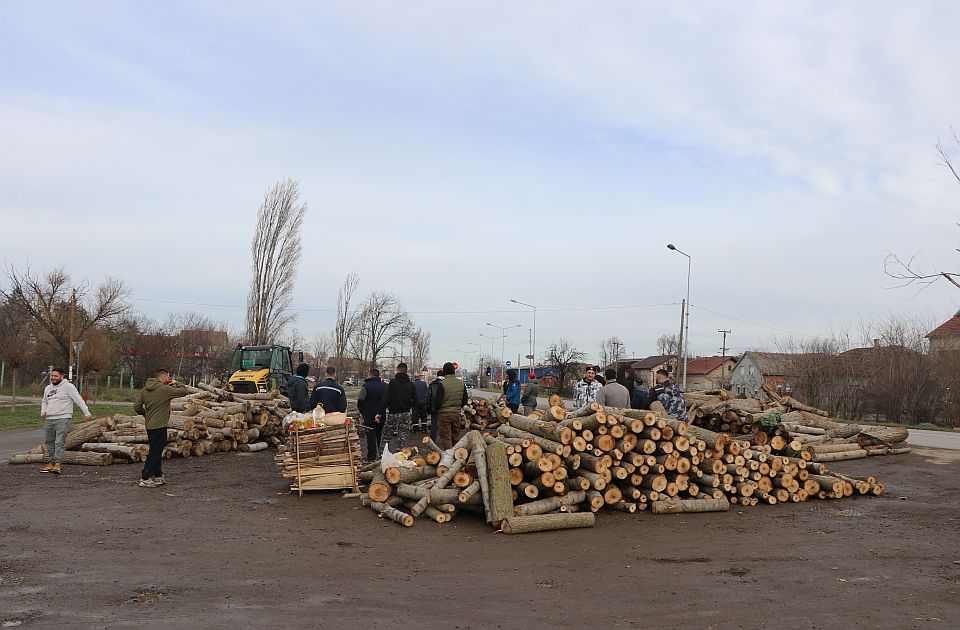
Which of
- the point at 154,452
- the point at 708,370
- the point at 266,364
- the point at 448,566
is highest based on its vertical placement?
the point at 708,370

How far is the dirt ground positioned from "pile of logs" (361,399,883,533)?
0.26m

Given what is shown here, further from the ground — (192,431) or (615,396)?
(615,396)

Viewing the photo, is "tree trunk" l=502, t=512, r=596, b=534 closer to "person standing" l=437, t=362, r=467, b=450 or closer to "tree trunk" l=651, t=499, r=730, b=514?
"tree trunk" l=651, t=499, r=730, b=514

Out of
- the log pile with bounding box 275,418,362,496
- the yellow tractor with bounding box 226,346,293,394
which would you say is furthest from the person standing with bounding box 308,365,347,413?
the yellow tractor with bounding box 226,346,293,394

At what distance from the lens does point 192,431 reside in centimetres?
1596

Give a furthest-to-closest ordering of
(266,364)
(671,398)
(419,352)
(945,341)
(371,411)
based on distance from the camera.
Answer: (419,352)
(945,341)
(266,364)
(371,411)
(671,398)

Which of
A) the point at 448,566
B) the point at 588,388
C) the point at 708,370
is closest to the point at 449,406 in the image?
the point at 588,388

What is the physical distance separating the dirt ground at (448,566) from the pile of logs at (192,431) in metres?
3.04

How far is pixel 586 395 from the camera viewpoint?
47.8 feet

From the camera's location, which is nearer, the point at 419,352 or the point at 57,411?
the point at 57,411

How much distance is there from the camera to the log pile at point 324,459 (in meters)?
11.5

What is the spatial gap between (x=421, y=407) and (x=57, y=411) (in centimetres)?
1004

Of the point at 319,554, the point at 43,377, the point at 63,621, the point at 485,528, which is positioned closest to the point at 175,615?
Result: the point at 63,621

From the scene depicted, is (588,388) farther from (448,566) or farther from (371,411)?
(448,566)
